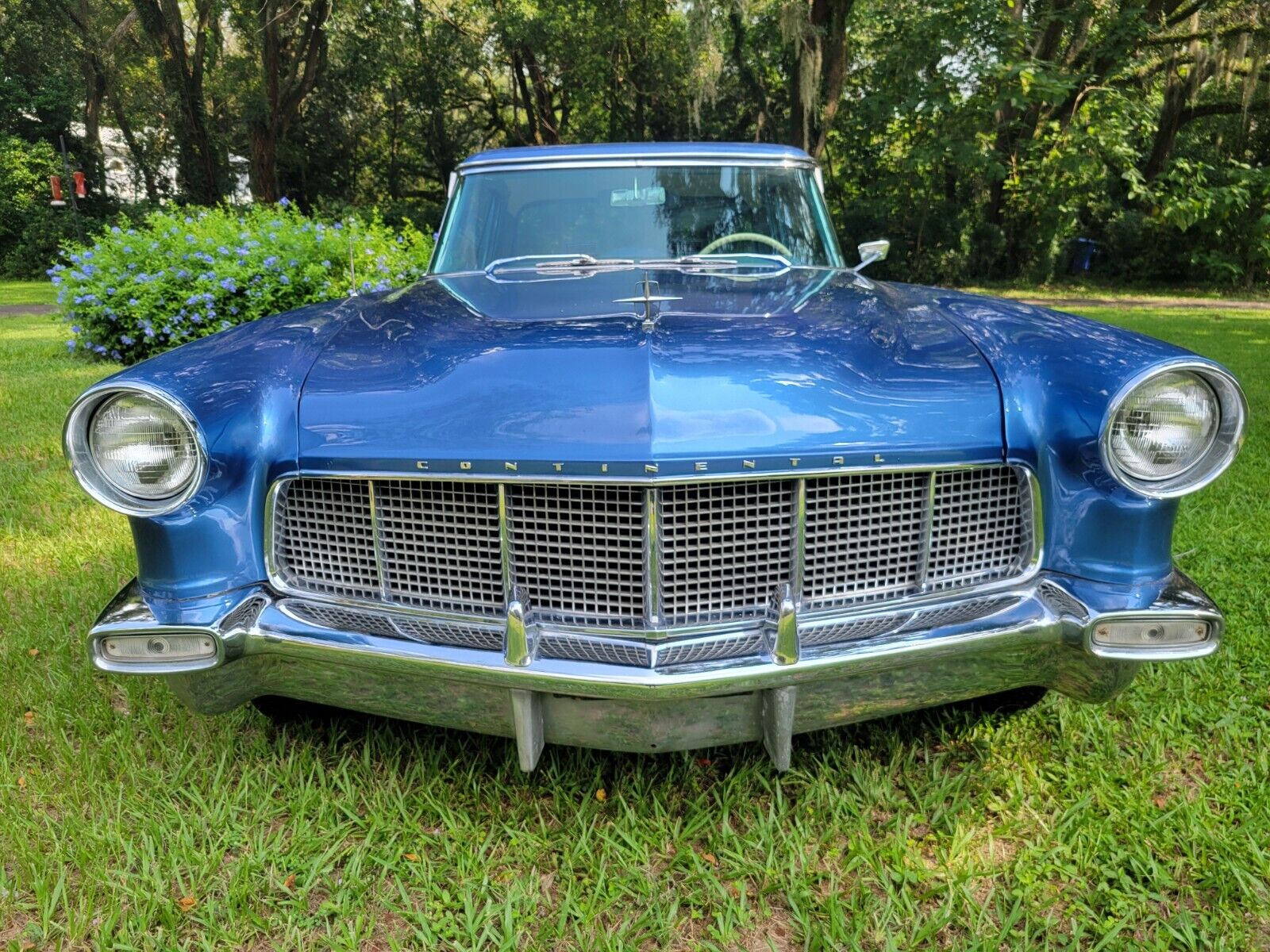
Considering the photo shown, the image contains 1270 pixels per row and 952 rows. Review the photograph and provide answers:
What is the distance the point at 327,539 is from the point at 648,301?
87 cm

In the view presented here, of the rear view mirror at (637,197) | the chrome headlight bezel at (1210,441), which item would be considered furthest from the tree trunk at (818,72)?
the chrome headlight bezel at (1210,441)

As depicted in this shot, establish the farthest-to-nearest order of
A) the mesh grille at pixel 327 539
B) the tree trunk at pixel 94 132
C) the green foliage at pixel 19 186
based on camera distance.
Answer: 1. the tree trunk at pixel 94 132
2. the green foliage at pixel 19 186
3. the mesh grille at pixel 327 539

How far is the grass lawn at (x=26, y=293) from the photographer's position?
47.7ft

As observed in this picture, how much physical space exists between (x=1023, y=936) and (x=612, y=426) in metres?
1.18

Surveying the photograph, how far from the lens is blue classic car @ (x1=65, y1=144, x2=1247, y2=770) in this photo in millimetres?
1615

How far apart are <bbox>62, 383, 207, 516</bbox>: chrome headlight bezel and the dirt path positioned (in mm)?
13823

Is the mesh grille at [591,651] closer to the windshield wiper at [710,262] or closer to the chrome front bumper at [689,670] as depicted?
the chrome front bumper at [689,670]

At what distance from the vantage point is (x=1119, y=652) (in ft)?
5.62

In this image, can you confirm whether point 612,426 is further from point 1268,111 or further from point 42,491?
point 1268,111

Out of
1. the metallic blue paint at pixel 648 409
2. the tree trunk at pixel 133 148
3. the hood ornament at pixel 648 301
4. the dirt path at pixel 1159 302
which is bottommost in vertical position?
the dirt path at pixel 1159 302

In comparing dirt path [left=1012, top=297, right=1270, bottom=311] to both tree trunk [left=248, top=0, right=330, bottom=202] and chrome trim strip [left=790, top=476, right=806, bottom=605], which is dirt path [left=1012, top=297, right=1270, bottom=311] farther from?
tree trunk [left=248, top=0, right=330, bottom=202]

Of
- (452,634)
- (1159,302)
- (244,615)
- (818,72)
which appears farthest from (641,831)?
(1159,302)

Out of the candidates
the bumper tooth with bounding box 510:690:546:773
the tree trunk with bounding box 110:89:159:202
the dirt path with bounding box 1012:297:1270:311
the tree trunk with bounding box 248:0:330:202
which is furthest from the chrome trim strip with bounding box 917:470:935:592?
the tree trunk with bounding box 110:89:159:202

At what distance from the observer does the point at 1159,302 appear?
15.0 meters
